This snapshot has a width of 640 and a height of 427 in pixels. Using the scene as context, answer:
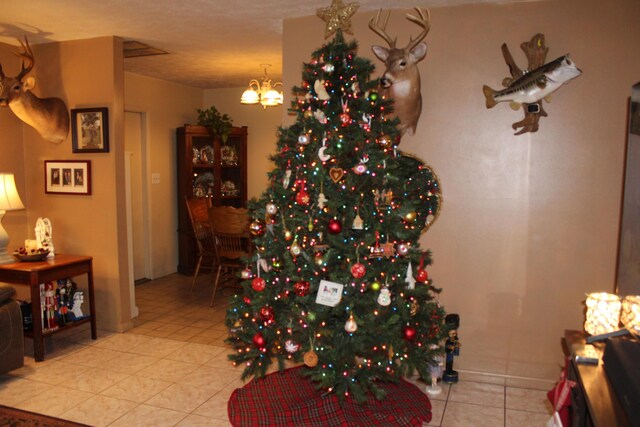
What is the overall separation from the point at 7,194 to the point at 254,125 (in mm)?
3327

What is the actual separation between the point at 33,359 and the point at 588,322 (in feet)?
12.0

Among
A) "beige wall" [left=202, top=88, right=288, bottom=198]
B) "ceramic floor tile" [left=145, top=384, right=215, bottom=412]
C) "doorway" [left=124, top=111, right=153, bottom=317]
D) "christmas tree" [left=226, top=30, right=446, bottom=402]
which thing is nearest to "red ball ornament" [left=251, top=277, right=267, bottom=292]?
"christmas tree" [left=226, top=30, right=446, bottom=402]

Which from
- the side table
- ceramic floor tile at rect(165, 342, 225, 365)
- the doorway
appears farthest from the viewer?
the doorway

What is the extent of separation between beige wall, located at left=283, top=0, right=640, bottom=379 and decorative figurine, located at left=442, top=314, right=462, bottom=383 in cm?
10

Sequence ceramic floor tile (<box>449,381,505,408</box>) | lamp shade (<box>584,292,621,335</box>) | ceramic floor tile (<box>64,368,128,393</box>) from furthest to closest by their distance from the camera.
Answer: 1. ceramic floor tile (<box>64,368,128,393</box>)
2. ceramic floor tile (<box>449,381,505,408</box>)
3. lamp shade (<box>584,292,621,335</box>)

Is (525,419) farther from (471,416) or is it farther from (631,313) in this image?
(631,313)

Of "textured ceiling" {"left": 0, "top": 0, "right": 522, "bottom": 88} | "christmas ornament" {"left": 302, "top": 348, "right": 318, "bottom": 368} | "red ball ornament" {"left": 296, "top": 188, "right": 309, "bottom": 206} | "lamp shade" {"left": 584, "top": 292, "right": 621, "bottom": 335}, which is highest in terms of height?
"textured ceiling" {"left": 0, "top": 0, "right": 522, "bottom": 88}

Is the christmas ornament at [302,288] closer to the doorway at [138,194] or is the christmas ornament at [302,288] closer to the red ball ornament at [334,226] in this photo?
the red ball ornament at [334,226]

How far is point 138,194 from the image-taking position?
226 inches

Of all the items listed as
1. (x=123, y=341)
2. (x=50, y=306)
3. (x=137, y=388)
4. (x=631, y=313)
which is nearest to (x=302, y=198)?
(x=631, y=313)

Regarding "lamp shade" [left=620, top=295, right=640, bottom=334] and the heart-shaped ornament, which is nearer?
"lamp shade" [left=620, top=295, right=640, bottom=334]

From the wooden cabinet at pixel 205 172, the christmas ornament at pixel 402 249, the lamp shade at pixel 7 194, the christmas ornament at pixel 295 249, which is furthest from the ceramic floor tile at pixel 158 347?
the wooden cabinet at pixel 205 172

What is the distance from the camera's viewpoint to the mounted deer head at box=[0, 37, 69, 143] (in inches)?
147

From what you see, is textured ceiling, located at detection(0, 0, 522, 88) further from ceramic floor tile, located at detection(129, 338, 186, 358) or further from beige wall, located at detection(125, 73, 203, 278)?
ceramic floor tile, located at detection(129, 338, 186, 358)
